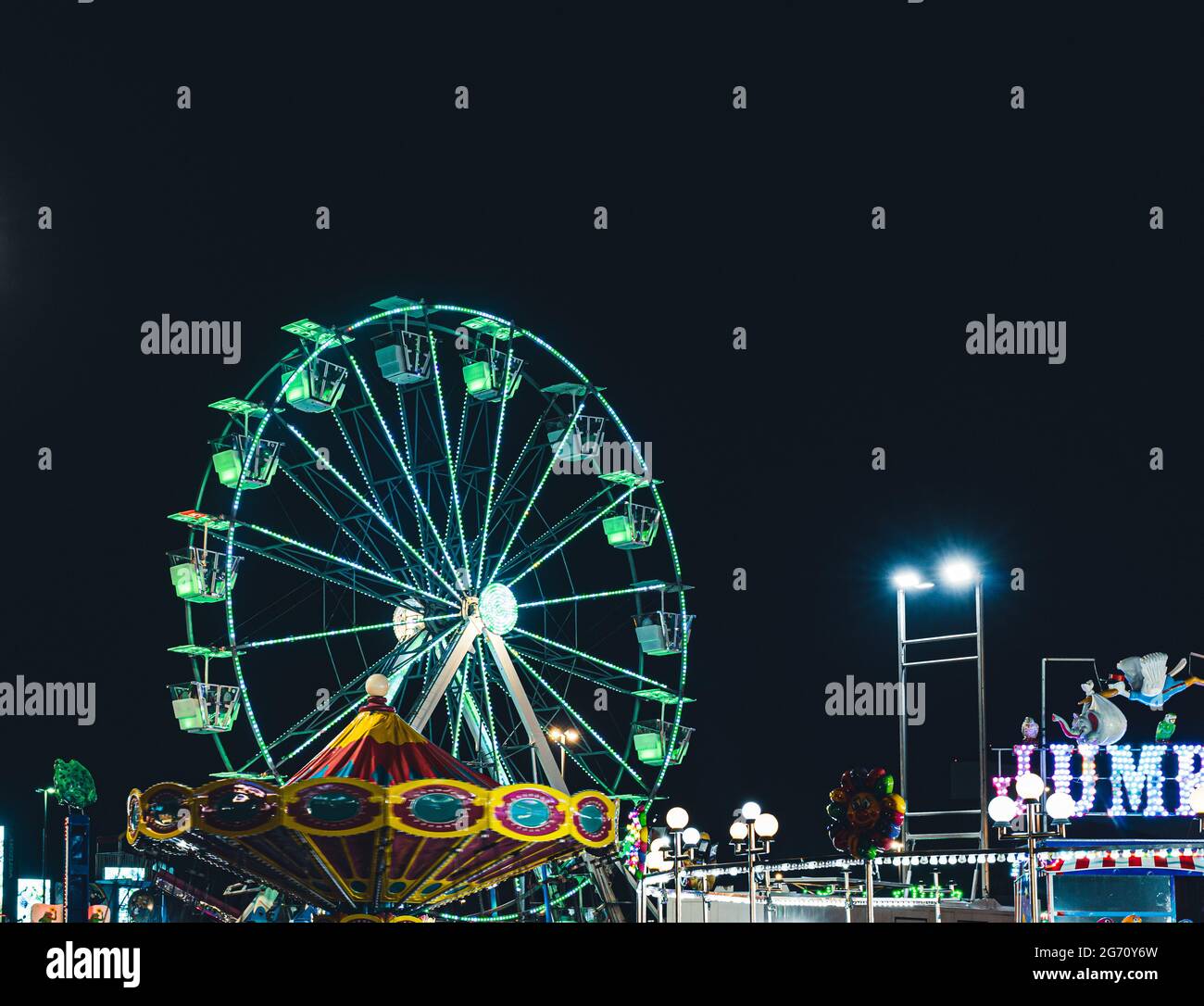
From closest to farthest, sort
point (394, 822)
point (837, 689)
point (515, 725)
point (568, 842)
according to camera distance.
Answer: point (394, 822) → point (568, 842) → point (515, 725) → point (837, 689)

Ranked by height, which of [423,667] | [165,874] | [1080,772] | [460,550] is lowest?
[165,874]

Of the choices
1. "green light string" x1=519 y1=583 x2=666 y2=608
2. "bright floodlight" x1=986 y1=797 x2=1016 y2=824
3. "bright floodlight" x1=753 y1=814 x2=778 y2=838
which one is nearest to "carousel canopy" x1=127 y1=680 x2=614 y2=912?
"bright floodlight" x1=753 y1=814 x2=778 y2=838

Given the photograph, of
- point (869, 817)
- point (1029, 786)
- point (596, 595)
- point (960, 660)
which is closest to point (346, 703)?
point (596, 595)

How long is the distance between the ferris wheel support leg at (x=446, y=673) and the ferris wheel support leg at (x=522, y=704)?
334 millimetres

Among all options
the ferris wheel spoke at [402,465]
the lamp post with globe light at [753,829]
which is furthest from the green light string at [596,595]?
the lamp post with globe light at [753,829]

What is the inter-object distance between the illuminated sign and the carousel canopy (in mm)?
9735

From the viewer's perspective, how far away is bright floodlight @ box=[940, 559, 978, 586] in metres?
26.9

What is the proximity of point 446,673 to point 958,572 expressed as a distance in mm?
8669

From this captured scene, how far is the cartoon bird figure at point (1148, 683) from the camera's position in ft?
96.8
